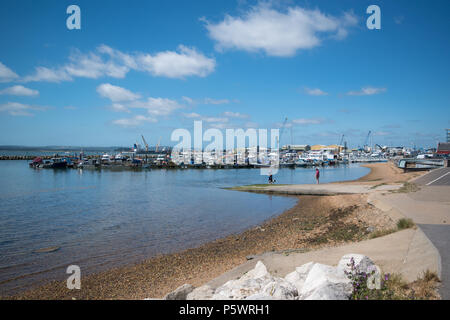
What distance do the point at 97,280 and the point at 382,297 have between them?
9.27 m

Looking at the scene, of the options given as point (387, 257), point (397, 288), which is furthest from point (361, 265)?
point (387, 257)

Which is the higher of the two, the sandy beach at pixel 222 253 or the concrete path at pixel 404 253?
the concrete path at pixel 404 253

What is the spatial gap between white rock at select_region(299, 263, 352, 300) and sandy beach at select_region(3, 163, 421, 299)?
4.45 metres

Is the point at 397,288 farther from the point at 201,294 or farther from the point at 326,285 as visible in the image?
→ the point at 201,294

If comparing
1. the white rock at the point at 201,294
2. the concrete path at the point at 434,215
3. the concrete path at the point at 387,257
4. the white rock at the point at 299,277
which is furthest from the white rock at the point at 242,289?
the concrete path at the point at 434,215

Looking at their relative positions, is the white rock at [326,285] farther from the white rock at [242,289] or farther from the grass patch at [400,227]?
the grass patch at [400,227]

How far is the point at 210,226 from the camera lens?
61.0ft

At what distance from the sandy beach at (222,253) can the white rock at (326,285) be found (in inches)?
175

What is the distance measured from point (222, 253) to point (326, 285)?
8.24 m

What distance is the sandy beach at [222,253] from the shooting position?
381 inches

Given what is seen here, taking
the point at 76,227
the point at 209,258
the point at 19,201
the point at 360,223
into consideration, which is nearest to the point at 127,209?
the point at 76,227
